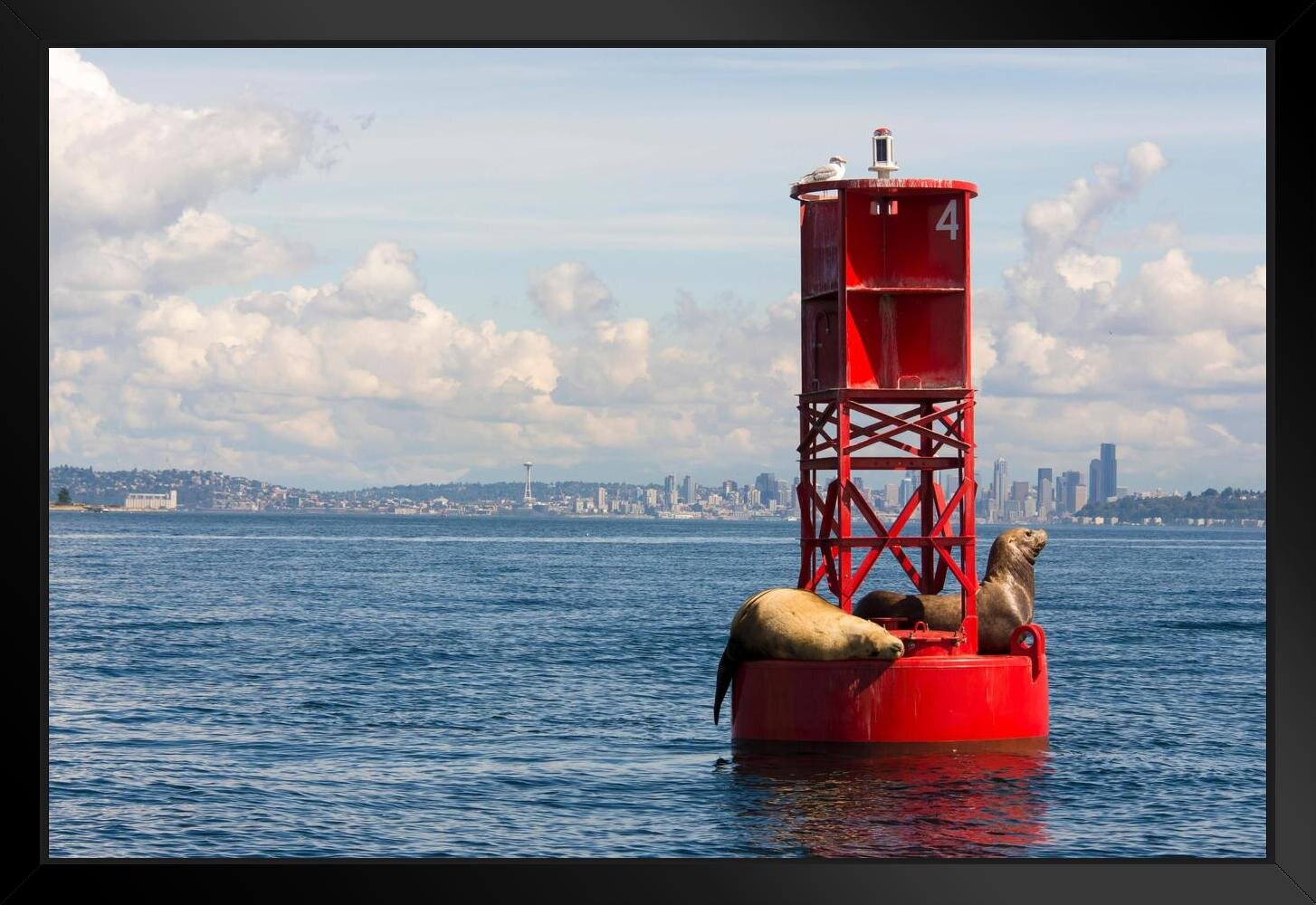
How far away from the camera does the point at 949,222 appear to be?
2712cm

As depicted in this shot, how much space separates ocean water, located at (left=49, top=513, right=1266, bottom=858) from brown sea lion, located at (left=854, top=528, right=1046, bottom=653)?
2.14 m

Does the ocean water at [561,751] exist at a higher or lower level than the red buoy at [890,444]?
lower

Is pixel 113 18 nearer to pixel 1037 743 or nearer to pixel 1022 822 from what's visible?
pixel 1022 822

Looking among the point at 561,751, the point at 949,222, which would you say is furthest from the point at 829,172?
the point at 561,751

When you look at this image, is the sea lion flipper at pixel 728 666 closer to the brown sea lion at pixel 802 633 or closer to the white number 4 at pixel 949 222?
the brown sea lion at pixel 802 633

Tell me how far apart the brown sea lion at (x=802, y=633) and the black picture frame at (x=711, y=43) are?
14623 mm

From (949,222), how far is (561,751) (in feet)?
37.2

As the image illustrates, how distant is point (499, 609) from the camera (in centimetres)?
8038

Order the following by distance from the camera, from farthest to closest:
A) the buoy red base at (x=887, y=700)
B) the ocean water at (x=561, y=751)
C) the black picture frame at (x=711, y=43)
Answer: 1. the buoy red base at (x=887, y=700)
2. the ocean water at (x=561, y=751)
3. the black picture frame at (x=711, y=43)

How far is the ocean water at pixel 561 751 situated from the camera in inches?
914

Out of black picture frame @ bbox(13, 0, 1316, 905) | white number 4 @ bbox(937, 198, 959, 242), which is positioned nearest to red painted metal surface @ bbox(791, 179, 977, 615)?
white number 4 @ bbox(937, 198, 959, 242)

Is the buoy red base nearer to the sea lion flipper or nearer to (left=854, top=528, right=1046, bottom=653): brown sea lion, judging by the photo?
the sea lion flipper

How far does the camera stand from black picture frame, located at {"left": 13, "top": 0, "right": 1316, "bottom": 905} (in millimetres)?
10453

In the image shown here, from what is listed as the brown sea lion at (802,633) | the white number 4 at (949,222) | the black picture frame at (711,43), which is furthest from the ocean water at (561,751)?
the black picture frame at (711,43)
